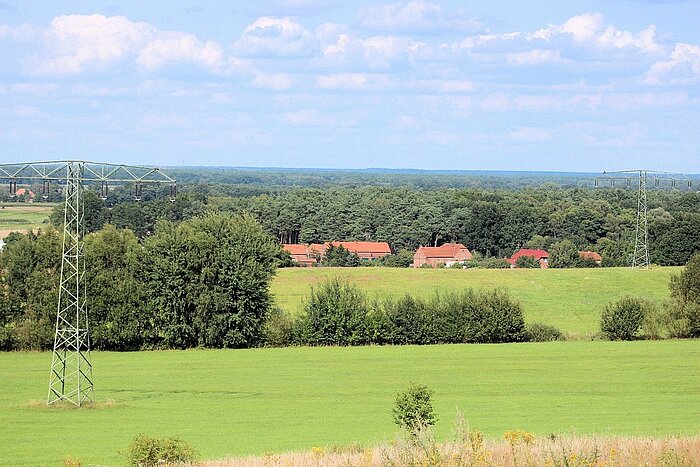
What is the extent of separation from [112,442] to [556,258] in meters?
95.1

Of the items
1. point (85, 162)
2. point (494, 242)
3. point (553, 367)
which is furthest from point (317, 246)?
point (85, 162)

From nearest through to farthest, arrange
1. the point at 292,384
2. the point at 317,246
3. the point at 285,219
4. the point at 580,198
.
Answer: the point at 292,384 → the point at 317,246 → the point at 285,219 → the point at 580,198

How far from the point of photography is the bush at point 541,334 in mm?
66250

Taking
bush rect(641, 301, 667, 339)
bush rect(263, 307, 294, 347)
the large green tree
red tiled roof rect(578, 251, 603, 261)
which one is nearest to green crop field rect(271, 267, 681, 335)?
bush rect(641, 301, 667, 339)

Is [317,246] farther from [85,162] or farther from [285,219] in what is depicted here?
[85,162]

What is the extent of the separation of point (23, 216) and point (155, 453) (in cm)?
11552

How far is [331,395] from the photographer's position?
42812 millimetres

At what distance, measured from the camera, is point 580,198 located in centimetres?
16175

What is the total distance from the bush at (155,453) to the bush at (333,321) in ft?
139

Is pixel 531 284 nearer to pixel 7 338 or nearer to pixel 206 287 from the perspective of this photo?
pixel 206 287

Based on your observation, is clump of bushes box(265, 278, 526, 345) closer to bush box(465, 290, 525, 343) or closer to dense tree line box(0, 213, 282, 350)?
bush box(465, 290, 525, 343)

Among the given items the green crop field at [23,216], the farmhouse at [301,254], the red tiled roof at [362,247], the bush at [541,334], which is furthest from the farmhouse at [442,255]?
the bush at [541,334]

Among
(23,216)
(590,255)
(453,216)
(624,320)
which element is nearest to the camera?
(624,320)

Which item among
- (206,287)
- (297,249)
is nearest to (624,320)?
(206,287)
